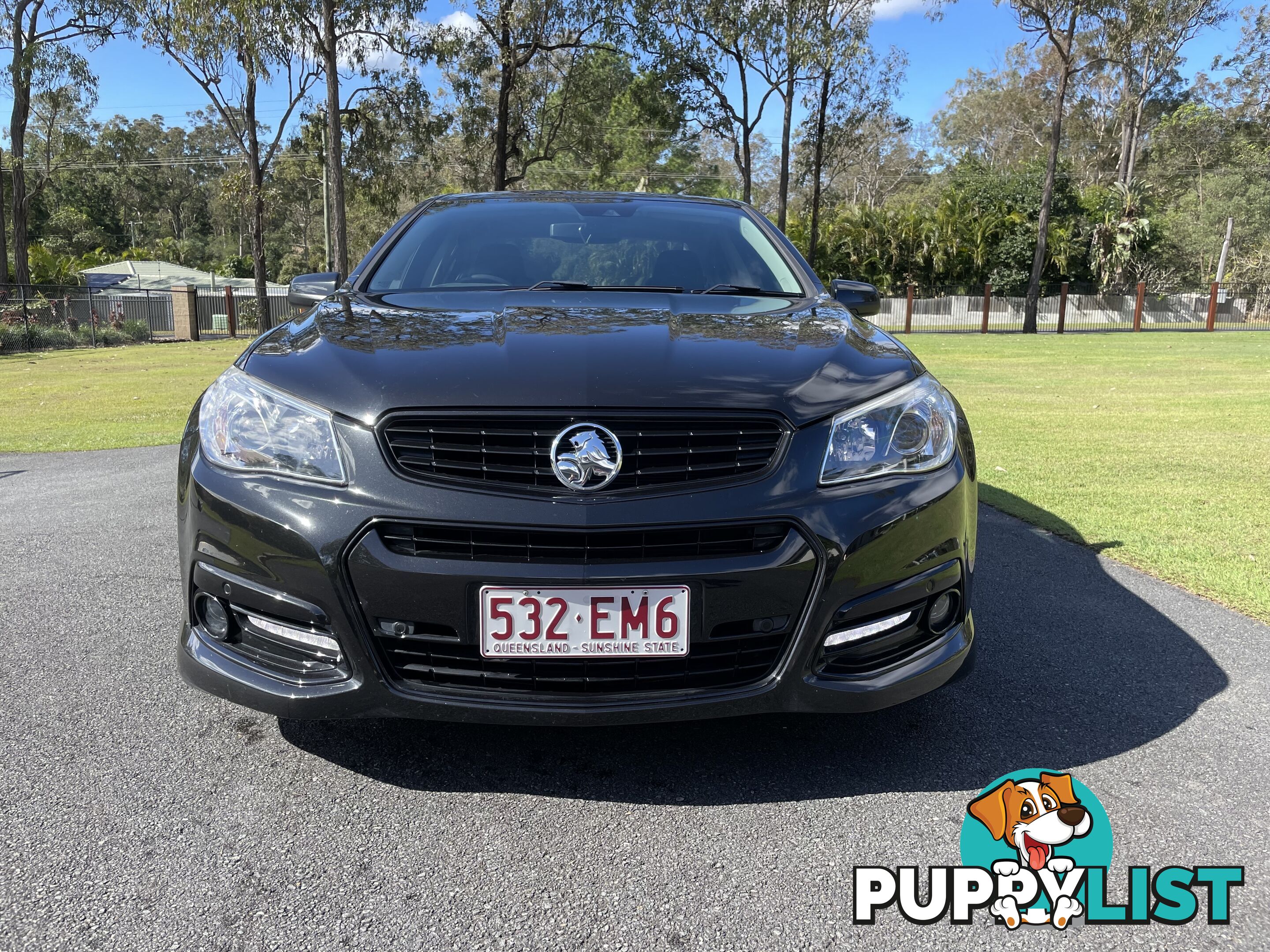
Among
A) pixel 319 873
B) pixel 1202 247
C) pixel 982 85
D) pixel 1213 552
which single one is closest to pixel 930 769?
pixel 319 873

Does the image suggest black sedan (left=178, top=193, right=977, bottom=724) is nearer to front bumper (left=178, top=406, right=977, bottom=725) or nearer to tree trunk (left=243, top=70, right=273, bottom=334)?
front bumper (left=178, top=406, right=977, bottom=725)

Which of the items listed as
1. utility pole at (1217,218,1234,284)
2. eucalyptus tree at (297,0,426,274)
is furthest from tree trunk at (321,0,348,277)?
utility pole at (1217,218,1234,284)

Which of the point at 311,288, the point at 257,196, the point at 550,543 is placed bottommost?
the point at 550,543

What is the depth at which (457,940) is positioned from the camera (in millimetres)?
1563

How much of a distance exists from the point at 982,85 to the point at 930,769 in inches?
2623

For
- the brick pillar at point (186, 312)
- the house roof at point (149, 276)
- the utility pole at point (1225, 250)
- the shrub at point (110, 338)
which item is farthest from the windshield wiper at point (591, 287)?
the utility pole at point (1225, 250)

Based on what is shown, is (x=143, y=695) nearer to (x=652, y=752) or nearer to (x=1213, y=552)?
(x=652, y=752)

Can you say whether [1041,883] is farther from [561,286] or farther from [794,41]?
[794,41]

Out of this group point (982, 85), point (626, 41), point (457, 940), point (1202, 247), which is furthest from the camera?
point (982, 85)

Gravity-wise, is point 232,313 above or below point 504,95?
below

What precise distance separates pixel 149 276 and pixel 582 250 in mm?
45396

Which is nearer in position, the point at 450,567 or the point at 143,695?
the point at 450,567

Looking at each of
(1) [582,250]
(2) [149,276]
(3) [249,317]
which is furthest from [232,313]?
(1) [582,250]

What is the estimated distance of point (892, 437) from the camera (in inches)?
80.9
